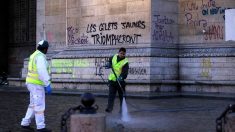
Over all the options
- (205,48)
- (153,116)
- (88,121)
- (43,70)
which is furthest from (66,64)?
(88,121)

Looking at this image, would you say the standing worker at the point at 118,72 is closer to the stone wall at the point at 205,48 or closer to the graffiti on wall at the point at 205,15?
the stone wall at the point at 205,48

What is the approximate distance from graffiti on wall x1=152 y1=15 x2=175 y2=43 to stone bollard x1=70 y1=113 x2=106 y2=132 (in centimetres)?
1345

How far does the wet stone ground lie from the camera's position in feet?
35.8

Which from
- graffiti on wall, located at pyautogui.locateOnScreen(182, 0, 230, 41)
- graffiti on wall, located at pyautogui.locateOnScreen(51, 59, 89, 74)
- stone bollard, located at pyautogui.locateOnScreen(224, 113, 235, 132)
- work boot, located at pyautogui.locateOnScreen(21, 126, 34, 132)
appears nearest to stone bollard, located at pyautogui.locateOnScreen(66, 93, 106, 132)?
stone bollard, located at pyautogui.locateOnScreen(224, 113, 235, 132)

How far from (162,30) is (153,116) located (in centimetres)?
842

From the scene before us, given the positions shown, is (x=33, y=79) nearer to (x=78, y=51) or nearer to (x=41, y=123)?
(x=41, y=123)

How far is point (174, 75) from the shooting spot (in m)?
21.3

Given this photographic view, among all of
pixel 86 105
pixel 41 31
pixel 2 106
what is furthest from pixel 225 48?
pixel 86 105

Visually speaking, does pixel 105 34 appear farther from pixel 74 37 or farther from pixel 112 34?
pixel 74 37

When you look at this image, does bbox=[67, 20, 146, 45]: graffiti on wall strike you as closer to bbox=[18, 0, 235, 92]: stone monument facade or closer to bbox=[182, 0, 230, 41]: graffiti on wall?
bbox=[18, 0, 235, 92]: stone monument facade

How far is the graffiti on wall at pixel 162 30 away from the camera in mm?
20797

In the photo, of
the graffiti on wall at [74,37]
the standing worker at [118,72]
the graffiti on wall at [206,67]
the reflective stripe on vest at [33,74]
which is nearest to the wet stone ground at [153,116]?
the standing worker at [118,72]

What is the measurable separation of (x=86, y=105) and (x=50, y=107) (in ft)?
27.4

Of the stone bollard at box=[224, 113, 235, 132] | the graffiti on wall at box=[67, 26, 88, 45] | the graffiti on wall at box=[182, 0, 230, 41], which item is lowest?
the stone bollard at box=[224, 113, 235, 132]
